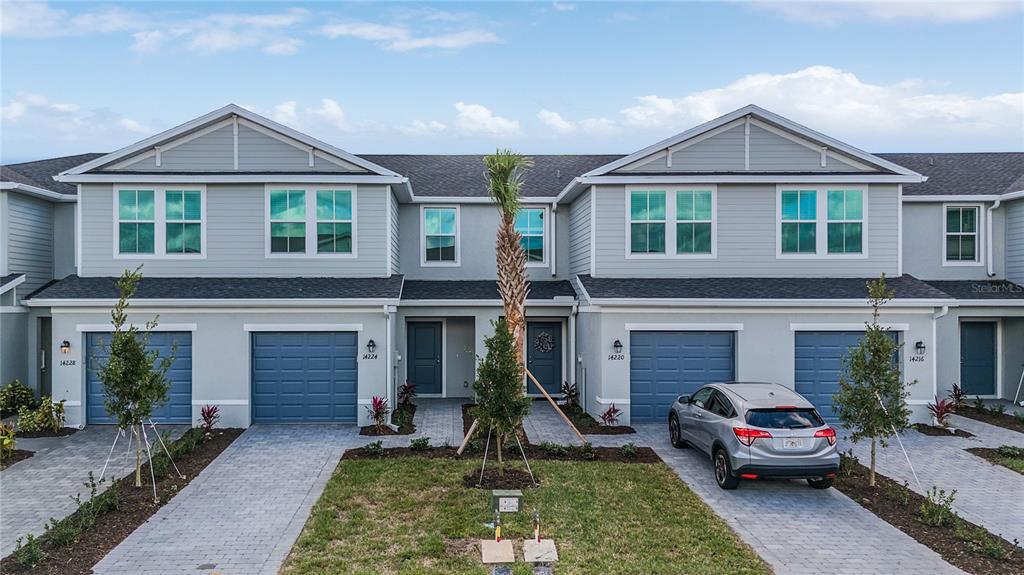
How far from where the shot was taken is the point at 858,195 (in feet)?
49.2

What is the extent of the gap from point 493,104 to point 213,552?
19.2 metres

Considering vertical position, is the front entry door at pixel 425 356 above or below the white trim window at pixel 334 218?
below

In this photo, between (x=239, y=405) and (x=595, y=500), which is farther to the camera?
(x=239, y=405)

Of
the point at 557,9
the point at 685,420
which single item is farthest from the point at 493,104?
the point at 685,420

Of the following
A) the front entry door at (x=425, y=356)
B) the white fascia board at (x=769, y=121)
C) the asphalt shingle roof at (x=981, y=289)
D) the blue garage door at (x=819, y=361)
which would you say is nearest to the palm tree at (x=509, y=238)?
the white fascia board at (x=769, y=121)

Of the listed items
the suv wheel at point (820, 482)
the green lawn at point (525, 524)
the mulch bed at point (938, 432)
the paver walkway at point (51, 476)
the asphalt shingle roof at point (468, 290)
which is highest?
the asphalt shingle roof at point (468, 290)

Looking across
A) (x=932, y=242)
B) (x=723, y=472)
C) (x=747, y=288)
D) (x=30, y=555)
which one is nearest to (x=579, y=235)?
(x=747, y=288)

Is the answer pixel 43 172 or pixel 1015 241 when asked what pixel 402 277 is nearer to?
pixel 43 172

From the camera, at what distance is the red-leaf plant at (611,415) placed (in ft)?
44.7

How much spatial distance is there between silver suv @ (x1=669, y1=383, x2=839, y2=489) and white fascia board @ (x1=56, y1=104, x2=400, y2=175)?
10.1 meters

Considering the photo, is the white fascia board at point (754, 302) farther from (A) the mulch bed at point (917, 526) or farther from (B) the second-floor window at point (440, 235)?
(B) the second-floor window at point (440, 235)

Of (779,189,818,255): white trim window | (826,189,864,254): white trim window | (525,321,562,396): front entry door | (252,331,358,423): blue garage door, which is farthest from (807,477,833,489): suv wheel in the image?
(252,331,358,423): blue garage door

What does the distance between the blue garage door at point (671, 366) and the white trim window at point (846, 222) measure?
13.0ft

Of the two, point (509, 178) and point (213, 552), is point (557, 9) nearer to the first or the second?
point (509, 178)
